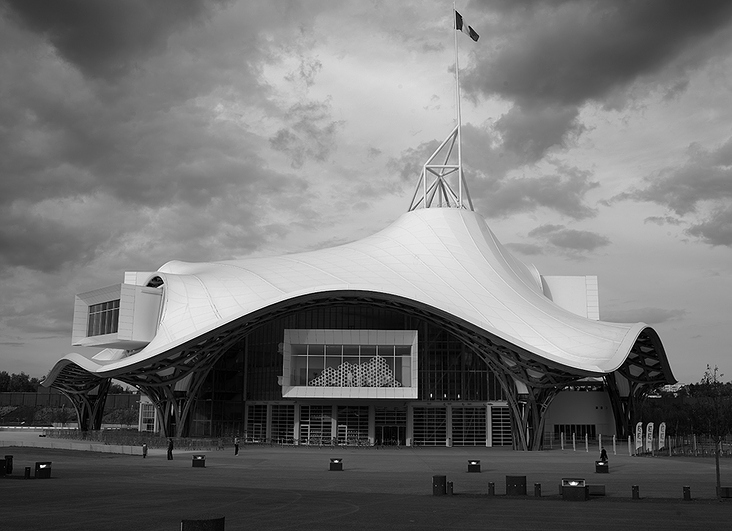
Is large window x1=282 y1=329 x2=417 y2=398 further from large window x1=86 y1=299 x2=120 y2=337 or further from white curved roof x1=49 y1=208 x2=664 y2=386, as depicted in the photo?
large window x1=86 y1=299 x2=120 y2=337

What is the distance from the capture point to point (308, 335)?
182 ft

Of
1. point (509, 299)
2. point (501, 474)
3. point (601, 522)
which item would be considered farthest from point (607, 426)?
point (601, 522)

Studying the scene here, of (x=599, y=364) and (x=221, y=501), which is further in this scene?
(x=599, y=364)

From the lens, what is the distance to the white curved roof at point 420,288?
4681cm

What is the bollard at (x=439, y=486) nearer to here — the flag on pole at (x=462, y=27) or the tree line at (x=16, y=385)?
the flag on pole at (x=462, y=27)

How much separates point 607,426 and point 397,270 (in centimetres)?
2177

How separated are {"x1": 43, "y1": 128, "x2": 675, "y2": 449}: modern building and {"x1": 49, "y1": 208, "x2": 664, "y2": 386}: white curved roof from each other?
0.47 feet

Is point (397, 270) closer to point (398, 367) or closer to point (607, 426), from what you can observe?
point (398, 367)

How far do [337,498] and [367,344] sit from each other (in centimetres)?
3421

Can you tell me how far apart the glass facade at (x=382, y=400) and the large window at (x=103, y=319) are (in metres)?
11.0

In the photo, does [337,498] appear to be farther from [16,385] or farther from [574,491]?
[16,385]

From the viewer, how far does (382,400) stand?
182 ft

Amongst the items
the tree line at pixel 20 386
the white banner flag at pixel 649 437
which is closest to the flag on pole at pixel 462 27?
the white banner flag at pixel 649 437

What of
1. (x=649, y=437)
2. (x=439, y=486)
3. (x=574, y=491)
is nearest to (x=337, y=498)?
(x=439, y=486)
